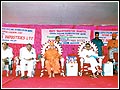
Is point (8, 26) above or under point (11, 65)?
above

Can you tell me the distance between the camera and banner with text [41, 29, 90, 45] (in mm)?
7750

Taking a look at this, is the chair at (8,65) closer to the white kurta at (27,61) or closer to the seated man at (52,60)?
the white kurta at (27,61)

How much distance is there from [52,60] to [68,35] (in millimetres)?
1239

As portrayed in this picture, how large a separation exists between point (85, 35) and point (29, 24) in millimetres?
1720

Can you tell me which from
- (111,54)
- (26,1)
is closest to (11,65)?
(26,1)

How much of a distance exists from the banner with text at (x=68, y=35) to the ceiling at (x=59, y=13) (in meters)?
0.25

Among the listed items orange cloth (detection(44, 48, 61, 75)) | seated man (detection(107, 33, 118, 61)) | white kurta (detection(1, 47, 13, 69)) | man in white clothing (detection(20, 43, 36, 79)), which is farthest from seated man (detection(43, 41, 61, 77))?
seated man (detection(107, 33, 118, 61))

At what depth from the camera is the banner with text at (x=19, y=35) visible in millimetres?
7676

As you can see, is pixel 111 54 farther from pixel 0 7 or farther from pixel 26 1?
pixel 0 7

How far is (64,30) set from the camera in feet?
25.5

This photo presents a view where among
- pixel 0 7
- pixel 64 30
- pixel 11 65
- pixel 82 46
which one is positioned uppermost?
pixel 0 7

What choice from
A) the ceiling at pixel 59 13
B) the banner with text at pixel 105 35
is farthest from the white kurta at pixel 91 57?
the ceiling at pixel 59 13

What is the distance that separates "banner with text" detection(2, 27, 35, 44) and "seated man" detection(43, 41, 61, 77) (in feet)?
3.47

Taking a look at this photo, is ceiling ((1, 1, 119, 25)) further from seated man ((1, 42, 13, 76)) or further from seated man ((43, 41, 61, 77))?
seated man ((43, 41, 61, 77))
